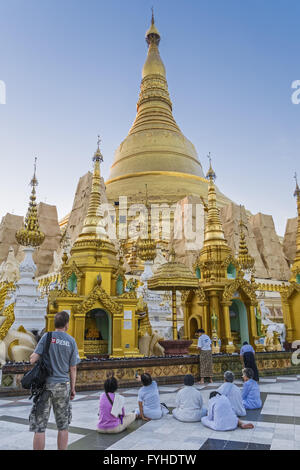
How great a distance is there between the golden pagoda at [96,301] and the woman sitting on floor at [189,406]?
451cm

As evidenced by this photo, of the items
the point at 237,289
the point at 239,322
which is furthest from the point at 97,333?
the point at 239,322

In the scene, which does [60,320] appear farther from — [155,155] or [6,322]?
[155,155]

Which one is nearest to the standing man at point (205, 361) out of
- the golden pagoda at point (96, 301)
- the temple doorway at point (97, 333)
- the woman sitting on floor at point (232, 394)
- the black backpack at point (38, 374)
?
the golden pagoda at point (96, 301)

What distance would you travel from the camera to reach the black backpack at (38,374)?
2800 mm

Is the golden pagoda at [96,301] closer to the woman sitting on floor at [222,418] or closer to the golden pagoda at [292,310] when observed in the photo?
the woman sitting on floor at [222,418]

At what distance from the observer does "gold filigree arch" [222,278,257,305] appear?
10.5 metres

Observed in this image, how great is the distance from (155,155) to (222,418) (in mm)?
33683

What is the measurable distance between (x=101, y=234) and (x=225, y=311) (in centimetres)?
Result: 469

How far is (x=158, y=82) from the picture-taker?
40.7 m

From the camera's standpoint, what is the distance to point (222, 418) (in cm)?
394

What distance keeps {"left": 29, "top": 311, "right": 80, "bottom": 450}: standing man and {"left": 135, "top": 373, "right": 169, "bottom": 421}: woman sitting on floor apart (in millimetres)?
1712
